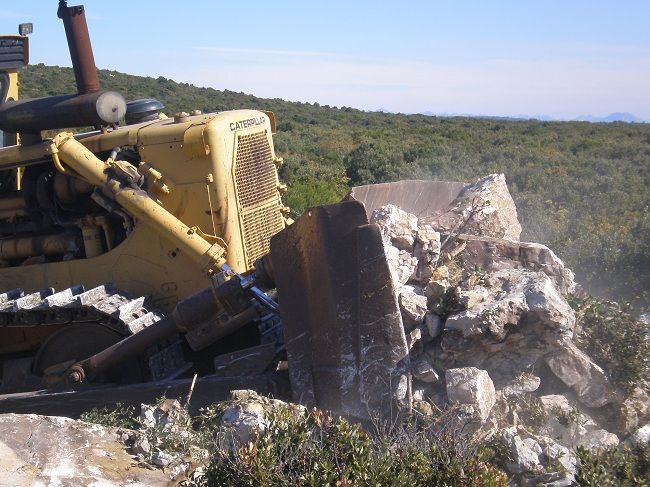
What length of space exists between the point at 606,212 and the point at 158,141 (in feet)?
27.8

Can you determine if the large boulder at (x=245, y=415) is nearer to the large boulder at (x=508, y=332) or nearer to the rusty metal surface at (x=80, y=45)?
the large boulder at (x=508, y=332)

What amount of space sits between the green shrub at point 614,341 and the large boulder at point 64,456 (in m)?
2.99

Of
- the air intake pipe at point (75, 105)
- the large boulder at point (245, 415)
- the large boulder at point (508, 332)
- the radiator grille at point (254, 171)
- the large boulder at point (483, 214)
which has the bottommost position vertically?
the large boulder at point (245, 415)

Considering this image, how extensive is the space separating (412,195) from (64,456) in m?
4.92

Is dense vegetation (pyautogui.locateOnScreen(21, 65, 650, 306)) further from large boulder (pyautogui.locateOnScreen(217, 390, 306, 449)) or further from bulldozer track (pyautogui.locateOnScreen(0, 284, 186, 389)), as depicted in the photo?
bulldozer track (pyautogui.locateOnScreen(0, 284, 186, 389))

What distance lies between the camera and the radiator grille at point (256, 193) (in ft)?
18.9

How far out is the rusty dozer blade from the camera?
4.57 meters

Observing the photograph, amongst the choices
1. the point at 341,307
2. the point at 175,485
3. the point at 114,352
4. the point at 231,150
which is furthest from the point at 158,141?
the point at 175,485

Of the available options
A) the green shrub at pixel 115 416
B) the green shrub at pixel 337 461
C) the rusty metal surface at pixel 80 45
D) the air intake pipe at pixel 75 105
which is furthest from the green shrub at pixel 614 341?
the rusty metal surface at pixel 80 45

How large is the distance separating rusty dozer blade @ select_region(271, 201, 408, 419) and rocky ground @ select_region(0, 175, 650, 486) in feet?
0.69

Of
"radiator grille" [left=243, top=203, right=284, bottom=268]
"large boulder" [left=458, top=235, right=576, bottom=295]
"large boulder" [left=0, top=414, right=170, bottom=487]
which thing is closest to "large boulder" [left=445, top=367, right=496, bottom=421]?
"large boulder" [left=458, top=235, right=576, bottom=295]

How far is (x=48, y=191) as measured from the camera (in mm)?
6066

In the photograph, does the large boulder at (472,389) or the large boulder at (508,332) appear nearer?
the large boulder at (472,389)

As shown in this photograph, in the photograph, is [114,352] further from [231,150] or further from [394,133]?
[394,133]
